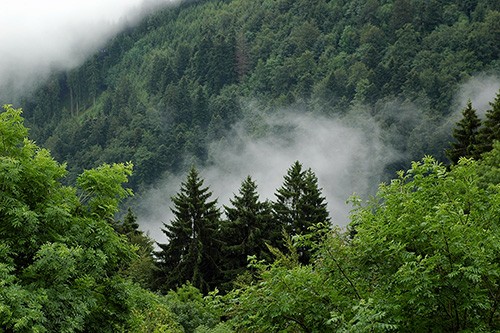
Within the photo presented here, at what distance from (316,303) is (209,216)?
1674 inches

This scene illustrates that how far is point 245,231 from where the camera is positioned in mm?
50906

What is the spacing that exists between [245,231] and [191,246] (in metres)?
5.08

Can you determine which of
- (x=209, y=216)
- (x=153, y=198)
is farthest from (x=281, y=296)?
(x=153, y=198)

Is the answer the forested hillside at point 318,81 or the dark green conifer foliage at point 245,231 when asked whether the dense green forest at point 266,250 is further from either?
the forested hillside at point 318,81

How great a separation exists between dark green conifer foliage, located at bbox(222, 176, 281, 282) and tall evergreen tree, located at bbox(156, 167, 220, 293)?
135 centimetres

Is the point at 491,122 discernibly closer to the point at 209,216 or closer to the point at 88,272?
the point at 209,216

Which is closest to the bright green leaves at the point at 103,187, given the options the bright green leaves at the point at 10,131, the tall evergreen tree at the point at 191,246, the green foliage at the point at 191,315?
the bright green leaves at the point at 10,131

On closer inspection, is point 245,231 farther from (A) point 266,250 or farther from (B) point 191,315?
(B) point 191,315

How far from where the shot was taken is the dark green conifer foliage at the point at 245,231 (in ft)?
162

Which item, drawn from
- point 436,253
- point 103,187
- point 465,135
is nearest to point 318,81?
point 465,135

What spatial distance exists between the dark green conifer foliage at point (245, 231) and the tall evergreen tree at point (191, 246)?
1355 millimetres

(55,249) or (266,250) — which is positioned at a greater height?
(266,250)

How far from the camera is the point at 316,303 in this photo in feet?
33.3

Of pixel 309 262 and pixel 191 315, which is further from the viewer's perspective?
pixel 191 315
